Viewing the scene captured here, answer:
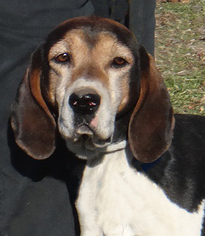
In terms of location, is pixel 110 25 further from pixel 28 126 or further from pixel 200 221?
pixel 200 221

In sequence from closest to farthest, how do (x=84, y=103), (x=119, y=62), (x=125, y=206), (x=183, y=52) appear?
(x=84, y=103)
(x=119, y=62)
(x=125, y=206)
(x=183, y=52)

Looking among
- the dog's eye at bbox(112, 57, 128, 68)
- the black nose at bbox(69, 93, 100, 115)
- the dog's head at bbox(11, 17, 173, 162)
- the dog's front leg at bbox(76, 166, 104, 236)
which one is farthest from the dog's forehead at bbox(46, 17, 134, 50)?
the dog's front leg at bbox(76, 166, 104, 236)

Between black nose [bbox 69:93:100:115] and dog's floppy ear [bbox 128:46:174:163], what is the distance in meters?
0.50

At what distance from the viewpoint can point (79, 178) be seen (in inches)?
151

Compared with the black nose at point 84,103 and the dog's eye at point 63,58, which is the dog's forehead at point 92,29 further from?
the black nose at point 84,103

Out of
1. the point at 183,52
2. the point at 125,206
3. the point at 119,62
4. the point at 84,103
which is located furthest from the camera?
the point at 183,52

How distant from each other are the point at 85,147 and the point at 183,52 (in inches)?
165

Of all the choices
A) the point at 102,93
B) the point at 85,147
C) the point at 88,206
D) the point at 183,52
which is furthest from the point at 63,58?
the point at 183,52

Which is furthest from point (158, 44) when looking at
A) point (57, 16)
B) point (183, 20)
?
point (57, 16)

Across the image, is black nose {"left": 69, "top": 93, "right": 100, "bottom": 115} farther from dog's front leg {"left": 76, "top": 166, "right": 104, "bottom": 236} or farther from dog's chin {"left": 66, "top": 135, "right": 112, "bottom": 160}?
dog's front leg {"left": 76, "top": 166, "right": 104, "bottom": 236}

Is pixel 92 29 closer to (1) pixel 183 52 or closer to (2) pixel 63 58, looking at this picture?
(2) pixel 63 58

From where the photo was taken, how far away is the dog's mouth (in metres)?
3.38

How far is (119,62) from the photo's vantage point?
3586 mm

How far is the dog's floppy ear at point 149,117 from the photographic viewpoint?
3.71 m
